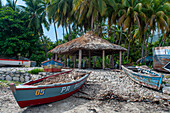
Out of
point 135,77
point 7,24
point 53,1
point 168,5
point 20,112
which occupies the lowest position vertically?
point 20,112

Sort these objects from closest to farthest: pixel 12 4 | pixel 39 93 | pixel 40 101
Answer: pixel 39 93 < pixel 40 101 < pixel 12 4

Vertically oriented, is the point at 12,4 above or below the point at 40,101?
above

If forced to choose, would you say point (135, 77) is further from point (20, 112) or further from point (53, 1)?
point (53, 1)

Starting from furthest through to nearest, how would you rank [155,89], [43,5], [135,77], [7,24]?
[43,5]
[7,24]
[135,77]
[155,89]

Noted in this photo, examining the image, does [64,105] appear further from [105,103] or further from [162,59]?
[162,59]

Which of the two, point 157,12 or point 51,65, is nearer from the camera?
point 51,65

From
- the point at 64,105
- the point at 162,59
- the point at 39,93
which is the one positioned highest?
the point at 162,59

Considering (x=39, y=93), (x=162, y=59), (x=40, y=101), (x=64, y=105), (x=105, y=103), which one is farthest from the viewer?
(x=162, y=59)

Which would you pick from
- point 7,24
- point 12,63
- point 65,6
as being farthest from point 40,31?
point 12,63

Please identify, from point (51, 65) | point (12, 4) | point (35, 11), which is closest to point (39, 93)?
point (51, 65)

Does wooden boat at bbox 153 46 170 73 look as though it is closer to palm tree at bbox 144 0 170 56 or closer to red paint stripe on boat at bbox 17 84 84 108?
palm tree at bbox 144 0 170 56

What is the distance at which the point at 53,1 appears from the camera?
17.9 m

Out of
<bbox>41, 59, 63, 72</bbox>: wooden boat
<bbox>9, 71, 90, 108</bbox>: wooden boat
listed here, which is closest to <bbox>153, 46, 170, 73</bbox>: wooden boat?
<bbox>41, 59, 63, 72</bbox>: wooden boat

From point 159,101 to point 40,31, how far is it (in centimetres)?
2190
